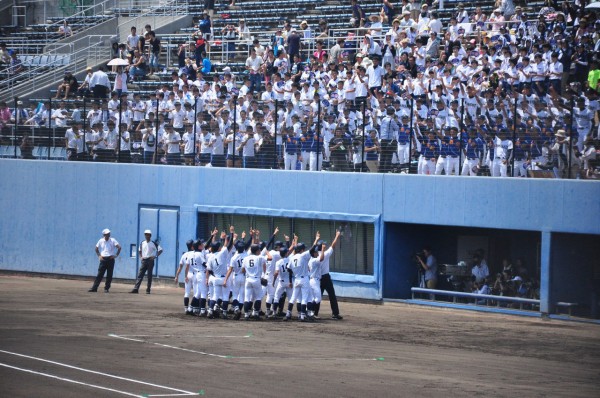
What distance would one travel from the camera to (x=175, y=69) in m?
37.2

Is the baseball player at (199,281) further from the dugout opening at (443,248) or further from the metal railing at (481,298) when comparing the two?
the metal railing at (481,298)

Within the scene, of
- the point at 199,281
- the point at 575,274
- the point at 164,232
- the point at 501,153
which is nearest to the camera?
the point at 199,281

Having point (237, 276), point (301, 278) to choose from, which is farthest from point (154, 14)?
point (301, 278)

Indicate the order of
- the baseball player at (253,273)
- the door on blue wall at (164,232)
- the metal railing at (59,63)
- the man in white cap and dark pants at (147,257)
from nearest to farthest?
the baseball player at (253,273)
the man in white cap and dark pants at (147,257)
the door on blue wall at (164,232)
the metal railing at (59,63)

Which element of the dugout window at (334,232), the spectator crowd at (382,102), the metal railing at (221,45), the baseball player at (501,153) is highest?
the metal railing at (221,45)

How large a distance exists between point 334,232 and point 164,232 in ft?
17.6

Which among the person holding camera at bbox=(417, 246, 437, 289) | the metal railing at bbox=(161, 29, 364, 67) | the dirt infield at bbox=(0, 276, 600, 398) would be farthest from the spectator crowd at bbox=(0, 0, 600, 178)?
the dirt infield at bbox=(0, 276, 600, 398)

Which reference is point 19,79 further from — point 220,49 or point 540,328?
point 540,328

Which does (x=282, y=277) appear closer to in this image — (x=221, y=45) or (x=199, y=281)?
(x=199, y=281)

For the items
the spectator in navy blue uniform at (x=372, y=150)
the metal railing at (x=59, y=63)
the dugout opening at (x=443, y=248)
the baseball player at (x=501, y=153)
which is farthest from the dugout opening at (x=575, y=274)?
the metal railing at (x=59, y=63)

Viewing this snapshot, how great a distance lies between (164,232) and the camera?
3153 cm

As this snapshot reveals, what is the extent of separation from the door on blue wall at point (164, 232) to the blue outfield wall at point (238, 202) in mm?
129

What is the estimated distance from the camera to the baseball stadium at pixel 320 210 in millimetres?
18609

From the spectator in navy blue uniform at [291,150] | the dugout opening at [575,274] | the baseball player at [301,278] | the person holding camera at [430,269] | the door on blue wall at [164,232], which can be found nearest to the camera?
the baseball player at [301,278]
